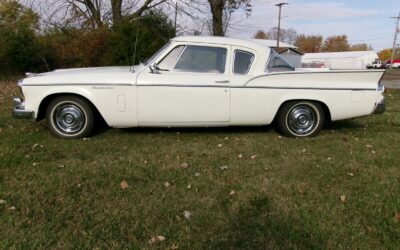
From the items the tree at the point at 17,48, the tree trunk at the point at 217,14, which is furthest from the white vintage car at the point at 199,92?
the tree at the point at 17,48

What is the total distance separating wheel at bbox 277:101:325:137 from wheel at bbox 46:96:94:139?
10.0 ft

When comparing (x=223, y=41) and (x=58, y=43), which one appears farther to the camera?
(x=58, y=43)

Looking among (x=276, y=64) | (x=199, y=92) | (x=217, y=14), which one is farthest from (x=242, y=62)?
(x=217, y=14)

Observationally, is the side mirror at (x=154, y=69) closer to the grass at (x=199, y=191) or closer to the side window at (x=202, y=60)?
the side window at (x=202, y=60)

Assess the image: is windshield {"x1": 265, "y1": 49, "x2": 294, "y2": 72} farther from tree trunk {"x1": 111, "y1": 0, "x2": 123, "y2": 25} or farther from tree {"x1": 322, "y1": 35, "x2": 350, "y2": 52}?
tree {"x1": 322, "y1": 35, "x2": 350, "y2": 52}

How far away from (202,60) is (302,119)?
194cm

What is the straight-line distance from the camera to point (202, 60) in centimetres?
608

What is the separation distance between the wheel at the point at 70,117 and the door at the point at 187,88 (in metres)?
0.85

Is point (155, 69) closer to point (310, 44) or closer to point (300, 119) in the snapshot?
point (300, 119)

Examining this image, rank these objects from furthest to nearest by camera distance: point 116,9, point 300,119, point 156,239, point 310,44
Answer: point 310,44
point 116,9
point 300,119
point 156,239

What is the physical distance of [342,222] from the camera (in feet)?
11.8

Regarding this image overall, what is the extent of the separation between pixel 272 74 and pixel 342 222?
305cm

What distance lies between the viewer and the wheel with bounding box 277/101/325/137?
6402 millimetres

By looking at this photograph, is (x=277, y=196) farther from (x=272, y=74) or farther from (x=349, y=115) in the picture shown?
(x=349, y=115)
